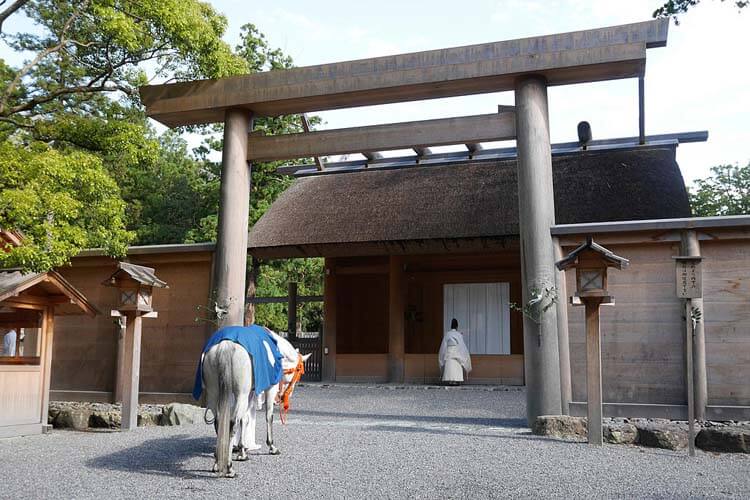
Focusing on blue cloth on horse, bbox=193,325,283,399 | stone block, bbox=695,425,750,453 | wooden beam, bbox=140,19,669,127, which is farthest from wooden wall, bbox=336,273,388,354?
blue cloth on horse, bbox=193,325,283,399

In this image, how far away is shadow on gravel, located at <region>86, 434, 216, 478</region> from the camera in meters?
5.84

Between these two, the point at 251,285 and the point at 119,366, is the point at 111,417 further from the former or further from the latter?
the point at 251,285

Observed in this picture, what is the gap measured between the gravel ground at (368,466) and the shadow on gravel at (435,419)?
6 centimetres

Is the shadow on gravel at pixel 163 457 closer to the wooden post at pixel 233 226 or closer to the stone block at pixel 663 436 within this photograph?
the wooden post at pixel 233 226

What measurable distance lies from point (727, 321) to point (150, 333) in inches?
300

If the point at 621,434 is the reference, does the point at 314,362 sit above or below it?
above

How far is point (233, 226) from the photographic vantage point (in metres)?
9.58

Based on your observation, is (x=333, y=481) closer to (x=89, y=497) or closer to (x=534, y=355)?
(x=89, y=497)

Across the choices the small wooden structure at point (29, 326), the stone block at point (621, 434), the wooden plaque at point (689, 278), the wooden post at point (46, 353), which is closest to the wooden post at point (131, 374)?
the small wooden structure at point (29, 326)

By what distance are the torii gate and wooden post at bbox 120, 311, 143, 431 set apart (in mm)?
1321

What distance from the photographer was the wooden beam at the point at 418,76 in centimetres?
818

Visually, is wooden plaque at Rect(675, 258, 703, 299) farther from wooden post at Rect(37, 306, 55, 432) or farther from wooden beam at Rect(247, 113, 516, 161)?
wooden post at Rect(37, 306, 55, 432)

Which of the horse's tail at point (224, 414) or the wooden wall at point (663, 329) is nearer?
the horse's tail at point (224, 414)

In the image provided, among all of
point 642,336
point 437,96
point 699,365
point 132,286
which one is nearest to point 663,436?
point 699,365
